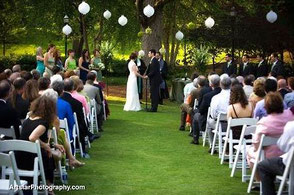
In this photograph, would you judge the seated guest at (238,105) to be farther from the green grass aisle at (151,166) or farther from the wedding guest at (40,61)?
the wedding guest at (40,61)

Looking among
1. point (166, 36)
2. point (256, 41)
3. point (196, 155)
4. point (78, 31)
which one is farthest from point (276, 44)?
point (196, 155)

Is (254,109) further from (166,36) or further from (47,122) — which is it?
(166,36)

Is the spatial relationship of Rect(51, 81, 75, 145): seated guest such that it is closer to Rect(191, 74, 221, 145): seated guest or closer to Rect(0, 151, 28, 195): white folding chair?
Rect(191, 74, 221, 145): seated guest

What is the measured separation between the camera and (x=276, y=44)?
27.4 m

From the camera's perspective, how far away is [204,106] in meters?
12.3

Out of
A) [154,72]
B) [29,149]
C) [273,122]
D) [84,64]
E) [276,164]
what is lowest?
[276,164]

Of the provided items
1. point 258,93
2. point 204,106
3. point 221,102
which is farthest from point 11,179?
point 204,106

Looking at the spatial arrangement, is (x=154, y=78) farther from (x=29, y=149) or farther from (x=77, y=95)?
(x=29, y=149)

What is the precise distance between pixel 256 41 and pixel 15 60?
1345cm

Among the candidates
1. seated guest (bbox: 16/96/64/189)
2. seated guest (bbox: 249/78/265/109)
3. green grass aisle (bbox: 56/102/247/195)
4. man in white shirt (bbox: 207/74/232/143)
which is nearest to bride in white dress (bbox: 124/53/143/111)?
green grass aisle (bbox: 56/102/247/195)

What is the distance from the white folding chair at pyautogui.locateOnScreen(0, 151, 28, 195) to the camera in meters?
6.45

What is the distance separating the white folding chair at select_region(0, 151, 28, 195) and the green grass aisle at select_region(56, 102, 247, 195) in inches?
74.8

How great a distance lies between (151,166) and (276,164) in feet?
11.4

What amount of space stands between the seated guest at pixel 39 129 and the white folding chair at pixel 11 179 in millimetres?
610
